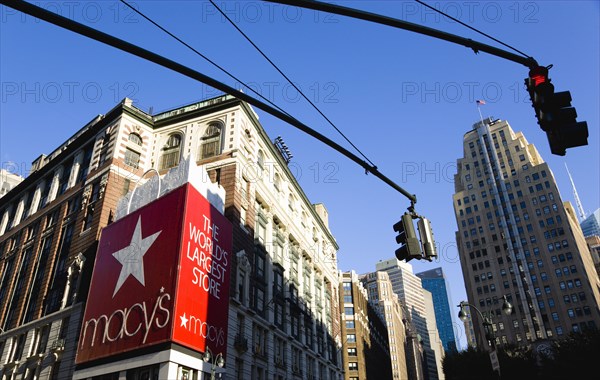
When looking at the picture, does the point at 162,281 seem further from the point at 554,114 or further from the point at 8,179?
the point at 8,179

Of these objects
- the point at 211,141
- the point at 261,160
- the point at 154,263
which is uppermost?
the point at 261,160

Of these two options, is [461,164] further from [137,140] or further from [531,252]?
[137,140]

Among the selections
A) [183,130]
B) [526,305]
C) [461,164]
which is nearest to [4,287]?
[183,130]

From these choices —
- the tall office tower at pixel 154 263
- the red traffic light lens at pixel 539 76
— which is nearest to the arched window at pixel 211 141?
the tall office tower at pixel 154 263

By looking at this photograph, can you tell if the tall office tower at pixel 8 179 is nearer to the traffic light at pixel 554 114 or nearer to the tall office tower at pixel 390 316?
the tall office tower at pixel 390 316

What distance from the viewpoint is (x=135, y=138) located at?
47438 mm

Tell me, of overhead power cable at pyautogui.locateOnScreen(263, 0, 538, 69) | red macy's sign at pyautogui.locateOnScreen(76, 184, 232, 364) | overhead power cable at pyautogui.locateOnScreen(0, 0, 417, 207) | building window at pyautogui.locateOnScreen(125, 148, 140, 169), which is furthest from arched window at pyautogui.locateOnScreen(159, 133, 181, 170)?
overhead power cable at pyautogui.locateOnScreen(263, 0, 538, 69)

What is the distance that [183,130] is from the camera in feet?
158

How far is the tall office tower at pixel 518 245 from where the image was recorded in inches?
4670

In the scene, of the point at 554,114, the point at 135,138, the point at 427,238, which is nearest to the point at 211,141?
the point at 135,138

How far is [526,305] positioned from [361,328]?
172ft

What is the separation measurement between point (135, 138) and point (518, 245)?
11931cm

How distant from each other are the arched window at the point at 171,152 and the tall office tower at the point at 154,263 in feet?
0.46

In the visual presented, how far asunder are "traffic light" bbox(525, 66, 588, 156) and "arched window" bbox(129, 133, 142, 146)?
44.4 m
